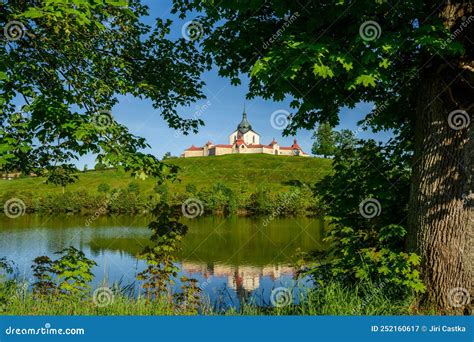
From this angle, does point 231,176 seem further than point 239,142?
No

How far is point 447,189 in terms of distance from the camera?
21.9 feet

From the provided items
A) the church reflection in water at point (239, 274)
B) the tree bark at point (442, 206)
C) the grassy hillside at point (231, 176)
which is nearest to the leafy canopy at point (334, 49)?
the tree bark at point (442, 206)

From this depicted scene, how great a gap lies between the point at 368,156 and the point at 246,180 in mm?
90040

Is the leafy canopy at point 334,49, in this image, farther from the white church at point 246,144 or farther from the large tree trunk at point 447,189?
the white church at point 246,144

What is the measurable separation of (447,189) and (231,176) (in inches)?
3840

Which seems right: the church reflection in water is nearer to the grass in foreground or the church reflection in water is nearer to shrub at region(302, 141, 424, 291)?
shrub at region(302, 141, 424, 291)

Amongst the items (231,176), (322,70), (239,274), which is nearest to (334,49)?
(322,70)

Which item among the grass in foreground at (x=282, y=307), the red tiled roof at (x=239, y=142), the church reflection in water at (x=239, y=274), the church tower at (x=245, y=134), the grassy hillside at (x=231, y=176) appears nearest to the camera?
the grass in foreground at (x=282, y=307)

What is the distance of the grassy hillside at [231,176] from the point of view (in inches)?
3610

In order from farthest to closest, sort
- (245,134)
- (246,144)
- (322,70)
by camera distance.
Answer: (245,134) < (246,144) < (322,70)

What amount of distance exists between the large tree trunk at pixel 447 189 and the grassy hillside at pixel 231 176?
3072 inches

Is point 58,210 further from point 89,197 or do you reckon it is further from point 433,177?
point 433,177

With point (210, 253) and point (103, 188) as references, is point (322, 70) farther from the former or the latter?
point (103, 188)

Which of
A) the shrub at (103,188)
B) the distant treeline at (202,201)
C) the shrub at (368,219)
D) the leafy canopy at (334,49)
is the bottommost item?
the shrub at (368,219)
